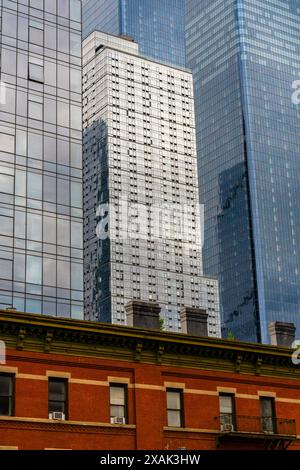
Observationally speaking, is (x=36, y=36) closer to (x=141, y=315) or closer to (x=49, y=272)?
(x=49, y=272)

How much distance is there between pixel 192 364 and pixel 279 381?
5.35m

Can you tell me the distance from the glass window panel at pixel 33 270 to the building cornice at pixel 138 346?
4864cm

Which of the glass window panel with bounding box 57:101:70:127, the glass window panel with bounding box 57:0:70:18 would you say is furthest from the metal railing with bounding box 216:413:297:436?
the glass window panel with bounding box 57:0:70:18

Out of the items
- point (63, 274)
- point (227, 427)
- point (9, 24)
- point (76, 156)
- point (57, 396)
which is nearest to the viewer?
point (57, 396)

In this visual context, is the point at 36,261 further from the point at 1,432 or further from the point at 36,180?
the point at 1,432

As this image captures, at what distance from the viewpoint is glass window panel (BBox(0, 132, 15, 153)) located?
303 ft

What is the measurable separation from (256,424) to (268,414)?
1.43m

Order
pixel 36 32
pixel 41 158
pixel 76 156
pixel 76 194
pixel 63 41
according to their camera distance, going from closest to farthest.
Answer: pixel 41 158, pixel 76 194, pixel 76 156, pixel 36 32, pixel 63 41

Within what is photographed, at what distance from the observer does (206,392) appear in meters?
39.6

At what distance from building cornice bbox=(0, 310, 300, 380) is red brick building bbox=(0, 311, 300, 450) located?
5cm

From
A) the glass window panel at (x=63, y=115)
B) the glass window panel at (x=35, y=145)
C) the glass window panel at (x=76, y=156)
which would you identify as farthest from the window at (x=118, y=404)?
the glass window panel at (x=63, y=115)

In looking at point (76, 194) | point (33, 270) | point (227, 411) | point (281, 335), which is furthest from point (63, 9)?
point (227, 411)

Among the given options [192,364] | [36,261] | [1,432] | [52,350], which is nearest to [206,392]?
[192,364]

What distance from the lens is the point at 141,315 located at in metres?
40.6
